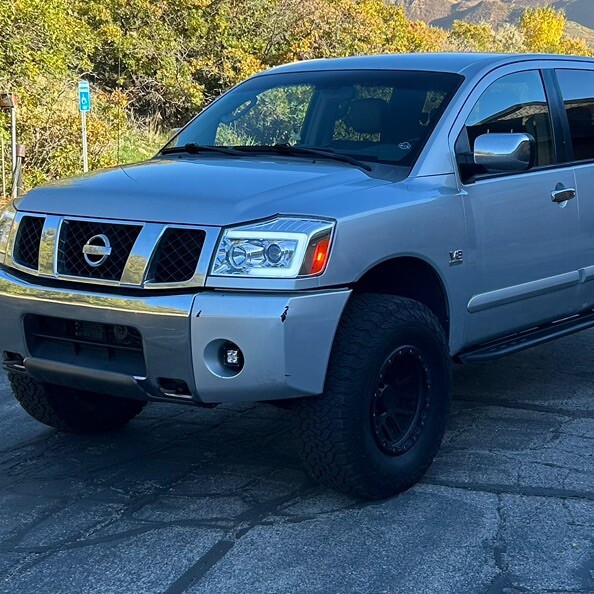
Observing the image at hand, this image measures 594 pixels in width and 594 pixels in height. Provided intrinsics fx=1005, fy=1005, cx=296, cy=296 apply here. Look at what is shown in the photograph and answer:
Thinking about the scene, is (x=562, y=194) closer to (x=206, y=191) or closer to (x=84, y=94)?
(x=206, y=191)

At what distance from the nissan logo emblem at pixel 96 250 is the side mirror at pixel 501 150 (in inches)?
69.8

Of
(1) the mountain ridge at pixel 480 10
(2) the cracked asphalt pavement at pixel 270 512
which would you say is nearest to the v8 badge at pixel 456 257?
(2) the cracked asphalt pavement at pixel 270 512

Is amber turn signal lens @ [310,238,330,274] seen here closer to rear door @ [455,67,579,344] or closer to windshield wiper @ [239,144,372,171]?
windshield wiper @ [239,144,372,171]

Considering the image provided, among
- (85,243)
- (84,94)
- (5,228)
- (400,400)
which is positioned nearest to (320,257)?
(400,400)

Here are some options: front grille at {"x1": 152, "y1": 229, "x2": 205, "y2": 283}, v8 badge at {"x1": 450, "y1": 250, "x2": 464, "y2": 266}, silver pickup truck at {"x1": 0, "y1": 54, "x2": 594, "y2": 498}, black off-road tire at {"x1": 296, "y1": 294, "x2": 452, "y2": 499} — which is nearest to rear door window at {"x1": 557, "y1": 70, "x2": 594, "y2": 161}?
silver pickup truck at {"x1": 0, "y1": 54, "x2": 594, "y2": 498}

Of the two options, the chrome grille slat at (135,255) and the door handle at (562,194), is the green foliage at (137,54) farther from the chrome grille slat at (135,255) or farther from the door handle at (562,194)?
the chrome grille slat at (135,255)

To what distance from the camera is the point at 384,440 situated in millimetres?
4098

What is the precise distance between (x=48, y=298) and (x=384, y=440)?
1470mm

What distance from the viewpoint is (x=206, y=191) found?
3967 millimetres

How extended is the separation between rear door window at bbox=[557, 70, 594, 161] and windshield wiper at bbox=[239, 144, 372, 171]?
160cm

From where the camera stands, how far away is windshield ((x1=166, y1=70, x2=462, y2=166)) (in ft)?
15.6

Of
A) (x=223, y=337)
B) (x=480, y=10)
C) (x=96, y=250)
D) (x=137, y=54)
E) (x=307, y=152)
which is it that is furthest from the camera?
(x=480, y=10)

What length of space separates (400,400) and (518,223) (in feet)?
4.08

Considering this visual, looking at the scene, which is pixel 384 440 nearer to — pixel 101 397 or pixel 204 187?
pixel 204 187
